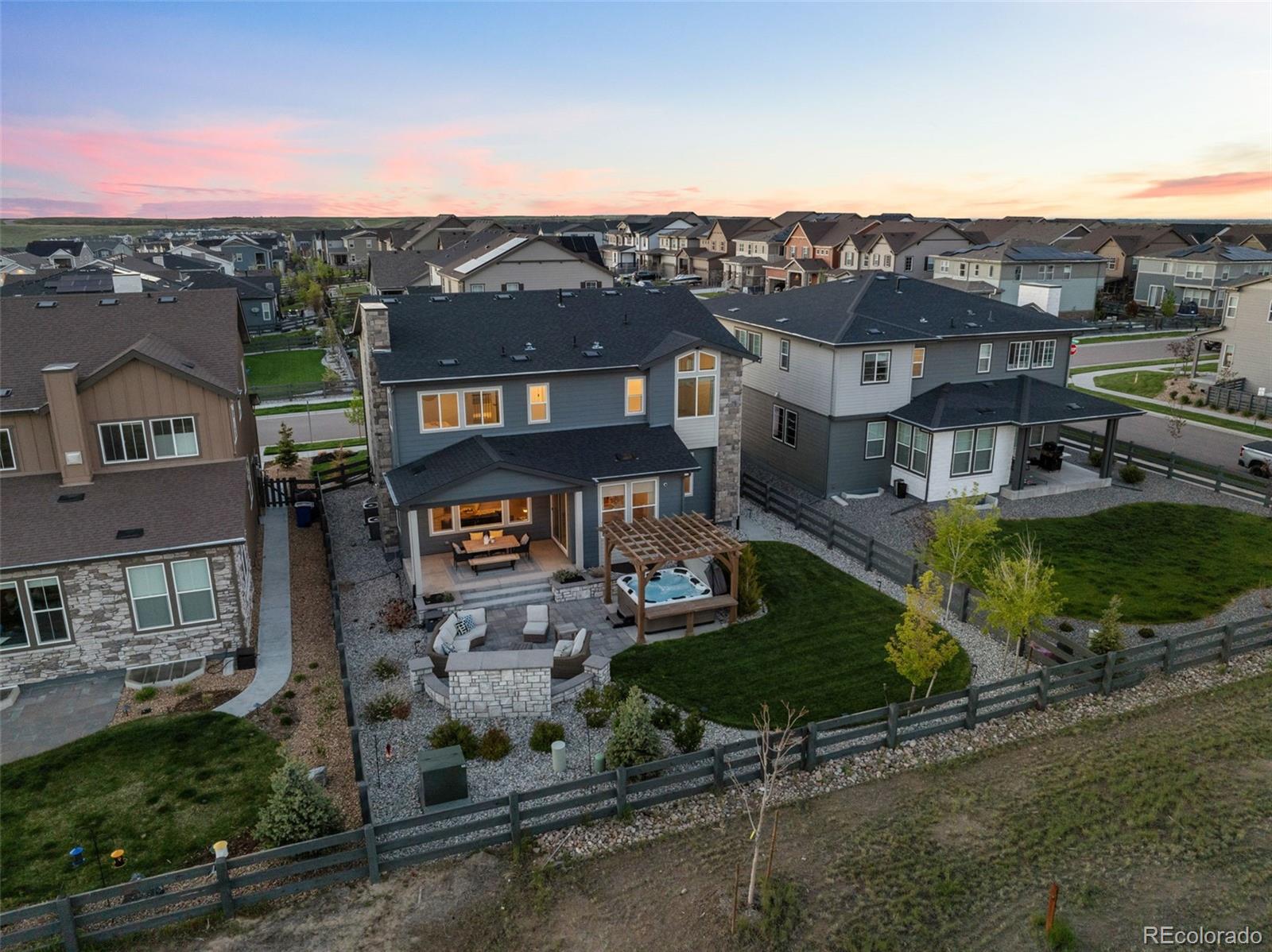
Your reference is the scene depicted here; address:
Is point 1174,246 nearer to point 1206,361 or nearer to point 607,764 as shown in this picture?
point 1206,361

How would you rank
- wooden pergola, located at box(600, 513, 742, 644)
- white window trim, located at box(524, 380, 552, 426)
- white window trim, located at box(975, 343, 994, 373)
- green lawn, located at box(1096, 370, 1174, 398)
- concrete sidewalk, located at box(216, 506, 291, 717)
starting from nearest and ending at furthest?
1. concrete sidewalk, located at box(216, 506, 291, 717)
2. wooden pergola, located at box(600, 513, 742, 644)
3. white window trim, located at box(524, 380, 552, 426)
4. white window trim, located at box(975, 343, 994, 373)
5. green lawn, located at box(1096, 370, 1174, 398)

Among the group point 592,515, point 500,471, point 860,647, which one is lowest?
point 860,647

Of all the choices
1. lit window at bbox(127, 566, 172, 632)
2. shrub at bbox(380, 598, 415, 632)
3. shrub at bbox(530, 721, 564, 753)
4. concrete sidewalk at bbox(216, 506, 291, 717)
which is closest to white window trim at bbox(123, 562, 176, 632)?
lit window at bbox(127, 566, 172, 632)

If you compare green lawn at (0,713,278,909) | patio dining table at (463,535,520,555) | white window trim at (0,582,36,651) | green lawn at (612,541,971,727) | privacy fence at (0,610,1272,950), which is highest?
white window trim at (0,582,36,651)

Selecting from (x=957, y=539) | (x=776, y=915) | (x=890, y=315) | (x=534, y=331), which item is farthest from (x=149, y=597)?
(x=890, y=315)

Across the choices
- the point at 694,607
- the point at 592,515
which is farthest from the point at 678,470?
the point at 694,607

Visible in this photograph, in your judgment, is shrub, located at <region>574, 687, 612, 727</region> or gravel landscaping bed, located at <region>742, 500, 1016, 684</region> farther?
gravel landscaping bed, located at <region>742, 500, 1016, 684</region>

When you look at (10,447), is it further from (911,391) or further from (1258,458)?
(1258,458)

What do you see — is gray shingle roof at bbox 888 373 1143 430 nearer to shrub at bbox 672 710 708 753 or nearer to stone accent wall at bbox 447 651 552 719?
shrub at bbox 672 710 708 753
